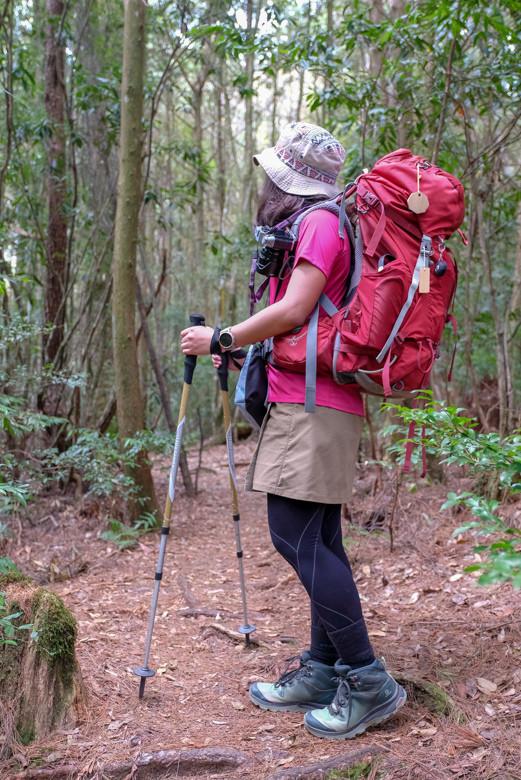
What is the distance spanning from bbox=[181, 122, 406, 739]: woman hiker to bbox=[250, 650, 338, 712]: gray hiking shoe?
0.11 m

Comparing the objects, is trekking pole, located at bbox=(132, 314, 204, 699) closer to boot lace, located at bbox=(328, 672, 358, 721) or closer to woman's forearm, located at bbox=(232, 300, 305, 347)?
woman's forearm, located at bbox=(232, 300, 305, 347)

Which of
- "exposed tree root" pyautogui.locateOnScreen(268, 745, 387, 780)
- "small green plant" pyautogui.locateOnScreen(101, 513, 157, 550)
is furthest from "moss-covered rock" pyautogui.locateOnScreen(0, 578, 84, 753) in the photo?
"small green plant" pyautogui.locateOnScreen(101, 513, 157, 550)

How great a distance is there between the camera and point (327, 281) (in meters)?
2.58

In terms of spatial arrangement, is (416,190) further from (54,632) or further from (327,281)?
Result: (54,632)

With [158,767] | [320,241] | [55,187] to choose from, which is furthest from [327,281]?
[55,187]

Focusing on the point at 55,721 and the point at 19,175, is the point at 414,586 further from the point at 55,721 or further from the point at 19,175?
the point at 19,175

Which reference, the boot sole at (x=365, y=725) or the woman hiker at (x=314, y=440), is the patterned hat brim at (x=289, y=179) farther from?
the boot sole at (x=365, y=725)

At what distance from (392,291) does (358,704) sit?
1558mm

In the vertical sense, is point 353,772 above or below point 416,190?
below

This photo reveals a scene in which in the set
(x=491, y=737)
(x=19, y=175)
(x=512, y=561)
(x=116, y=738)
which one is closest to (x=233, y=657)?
(x=116, y=738)

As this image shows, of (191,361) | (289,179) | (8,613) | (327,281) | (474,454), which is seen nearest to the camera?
(474,454)

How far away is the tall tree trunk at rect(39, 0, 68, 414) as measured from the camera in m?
7.43

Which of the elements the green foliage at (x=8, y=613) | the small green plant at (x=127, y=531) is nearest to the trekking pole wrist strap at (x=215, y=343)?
the green foliage at (x=8, y=613)

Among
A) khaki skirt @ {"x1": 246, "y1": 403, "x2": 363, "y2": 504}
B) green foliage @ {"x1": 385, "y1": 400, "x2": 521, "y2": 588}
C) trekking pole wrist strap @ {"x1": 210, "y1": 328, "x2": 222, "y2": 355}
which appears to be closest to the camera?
green foliage @ {"x1": 385, "y1": 400, "x2": 521, "y2": 588}
